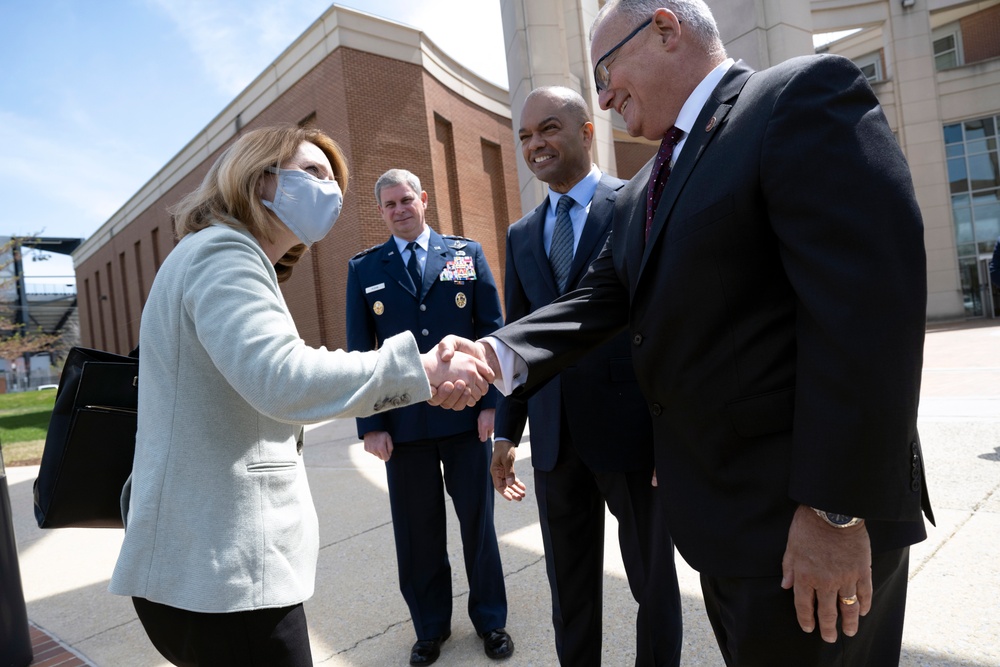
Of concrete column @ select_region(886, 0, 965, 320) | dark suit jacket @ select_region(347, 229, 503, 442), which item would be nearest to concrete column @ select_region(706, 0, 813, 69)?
dark suit jacket @ select_region(347, 229, 503, 442)

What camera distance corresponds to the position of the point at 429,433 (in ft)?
10.7

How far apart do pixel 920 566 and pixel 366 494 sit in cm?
464

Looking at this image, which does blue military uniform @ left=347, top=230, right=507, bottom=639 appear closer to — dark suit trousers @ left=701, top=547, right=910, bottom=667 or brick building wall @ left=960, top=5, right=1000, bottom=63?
dark suit trousers @ left=701, top=547, right=910, bottom=667

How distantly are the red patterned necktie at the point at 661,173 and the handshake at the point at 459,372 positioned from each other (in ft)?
2.21

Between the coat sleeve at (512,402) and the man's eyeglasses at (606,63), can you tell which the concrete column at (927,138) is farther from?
the man's eyeglasses at (606,63)

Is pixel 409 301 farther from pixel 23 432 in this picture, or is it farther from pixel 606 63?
pixel 23 432

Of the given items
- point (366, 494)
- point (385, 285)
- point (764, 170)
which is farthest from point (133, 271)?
point (764, 170)

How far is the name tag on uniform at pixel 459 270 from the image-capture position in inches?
138

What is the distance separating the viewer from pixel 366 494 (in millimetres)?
6516

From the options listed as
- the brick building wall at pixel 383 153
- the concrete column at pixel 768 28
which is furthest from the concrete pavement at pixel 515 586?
the brick building wall at pixel 383 153

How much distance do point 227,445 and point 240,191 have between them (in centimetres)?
67

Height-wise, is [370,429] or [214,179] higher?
[214,179]

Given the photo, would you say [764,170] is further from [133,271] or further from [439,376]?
[133,271]

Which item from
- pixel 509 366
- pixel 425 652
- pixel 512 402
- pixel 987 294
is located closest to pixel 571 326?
pixel 509 366
